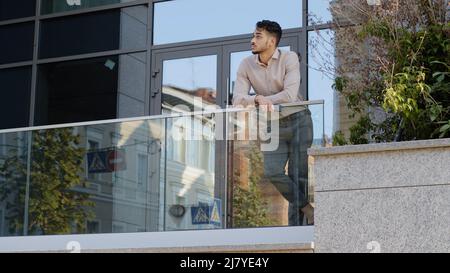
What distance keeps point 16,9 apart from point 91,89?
1882 mm

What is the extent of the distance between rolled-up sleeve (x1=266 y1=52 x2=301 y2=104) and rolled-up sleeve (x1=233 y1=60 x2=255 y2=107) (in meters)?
0.26

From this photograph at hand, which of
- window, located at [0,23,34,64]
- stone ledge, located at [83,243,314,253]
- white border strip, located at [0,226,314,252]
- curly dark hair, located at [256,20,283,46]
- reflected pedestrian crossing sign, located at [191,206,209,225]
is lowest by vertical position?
stone ledge, located at [83,243,314,253]

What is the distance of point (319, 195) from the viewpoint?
27.0 feet

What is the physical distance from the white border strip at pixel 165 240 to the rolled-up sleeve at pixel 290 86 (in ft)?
4.37

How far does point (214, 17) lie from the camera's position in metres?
13.4

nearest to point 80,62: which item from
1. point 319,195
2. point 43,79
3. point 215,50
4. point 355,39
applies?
point 43,79

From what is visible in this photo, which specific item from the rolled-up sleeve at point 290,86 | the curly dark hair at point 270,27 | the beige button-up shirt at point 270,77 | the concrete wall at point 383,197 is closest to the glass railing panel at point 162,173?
the rolled-up sleeve at point 290,86

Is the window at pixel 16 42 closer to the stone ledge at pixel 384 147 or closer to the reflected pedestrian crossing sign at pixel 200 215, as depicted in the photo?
the reflected pedestrian crossing sign at pixel 200 215

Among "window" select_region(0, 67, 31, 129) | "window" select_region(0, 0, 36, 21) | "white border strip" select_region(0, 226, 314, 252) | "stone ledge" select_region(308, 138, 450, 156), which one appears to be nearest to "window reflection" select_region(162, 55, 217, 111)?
"window" select_region(0, 67, 31, 129)

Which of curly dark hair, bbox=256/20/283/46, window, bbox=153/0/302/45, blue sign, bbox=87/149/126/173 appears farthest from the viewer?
window, bbox=153/0/302/45

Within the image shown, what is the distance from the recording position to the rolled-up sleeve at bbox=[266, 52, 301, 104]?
31.9 feet

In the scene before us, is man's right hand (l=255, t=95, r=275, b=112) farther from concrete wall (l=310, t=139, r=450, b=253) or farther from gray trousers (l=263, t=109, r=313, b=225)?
concrete wall (l=310, t=139, r=450, b=253)

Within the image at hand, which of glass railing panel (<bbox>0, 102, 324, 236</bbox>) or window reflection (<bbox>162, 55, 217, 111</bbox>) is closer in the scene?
glass railing panel (<bbox>0, 102, 324, 236</bbox>)
